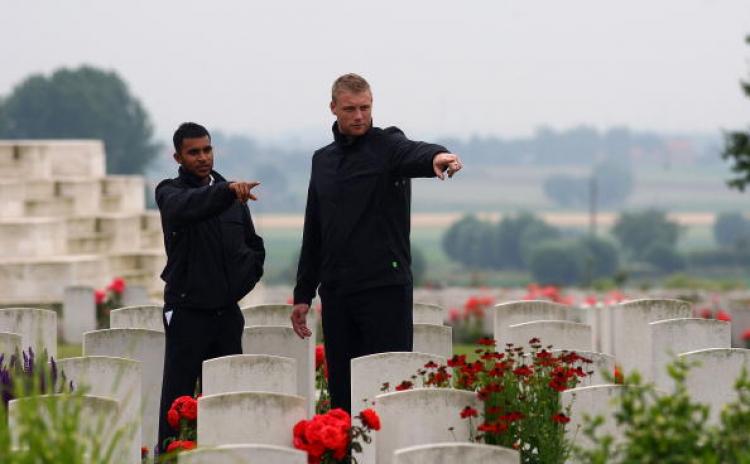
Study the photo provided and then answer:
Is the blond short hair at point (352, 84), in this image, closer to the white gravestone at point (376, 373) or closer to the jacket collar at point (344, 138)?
the jacket collar at point (344, 138)

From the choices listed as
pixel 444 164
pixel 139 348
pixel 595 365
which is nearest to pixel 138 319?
pixel 139 348

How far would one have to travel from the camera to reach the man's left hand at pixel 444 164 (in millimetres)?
9039

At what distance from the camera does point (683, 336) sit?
10812 millimetres

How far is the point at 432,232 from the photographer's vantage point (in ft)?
627

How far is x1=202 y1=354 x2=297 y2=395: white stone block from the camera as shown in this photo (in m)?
9.40

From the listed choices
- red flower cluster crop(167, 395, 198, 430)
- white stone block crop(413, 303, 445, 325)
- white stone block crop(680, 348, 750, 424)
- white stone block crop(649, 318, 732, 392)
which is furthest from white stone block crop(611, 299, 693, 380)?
red flower cluster crop(167, 395, 198, 430)

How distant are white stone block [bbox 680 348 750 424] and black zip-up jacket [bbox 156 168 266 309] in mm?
2254

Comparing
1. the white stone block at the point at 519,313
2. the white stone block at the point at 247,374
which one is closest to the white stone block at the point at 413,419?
the white stone block at the point at 247,374

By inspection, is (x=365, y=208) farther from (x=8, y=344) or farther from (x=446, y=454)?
(x=446, y=454)

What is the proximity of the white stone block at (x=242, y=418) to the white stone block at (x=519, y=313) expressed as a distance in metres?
3.64

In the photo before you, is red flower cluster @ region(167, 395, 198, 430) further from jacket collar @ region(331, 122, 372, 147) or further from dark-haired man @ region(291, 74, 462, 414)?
jacket collar @ region(331, 122, 372, 147)

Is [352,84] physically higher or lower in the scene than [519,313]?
higher

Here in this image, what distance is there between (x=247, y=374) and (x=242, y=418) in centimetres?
118

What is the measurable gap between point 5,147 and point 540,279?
108 meters
